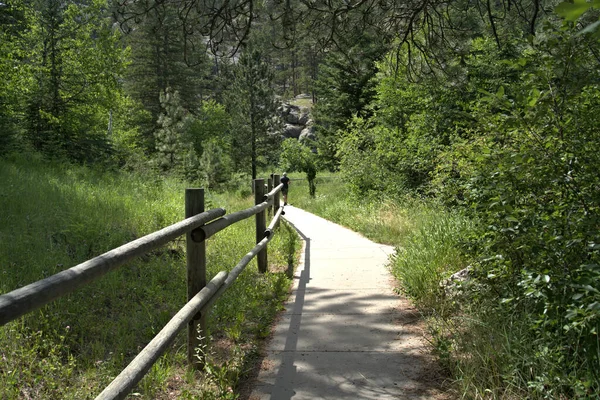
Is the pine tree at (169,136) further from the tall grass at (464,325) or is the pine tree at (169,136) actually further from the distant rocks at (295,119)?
the distant rocks at (295,119)

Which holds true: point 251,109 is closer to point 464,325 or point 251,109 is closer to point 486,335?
point 464,325

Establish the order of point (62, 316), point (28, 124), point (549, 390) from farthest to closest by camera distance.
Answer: point (28, 124) < point (62, 316) < point (549, 390)

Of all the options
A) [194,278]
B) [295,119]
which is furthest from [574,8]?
[295,119]

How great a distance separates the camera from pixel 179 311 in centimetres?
318

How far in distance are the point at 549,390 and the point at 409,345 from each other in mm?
1610

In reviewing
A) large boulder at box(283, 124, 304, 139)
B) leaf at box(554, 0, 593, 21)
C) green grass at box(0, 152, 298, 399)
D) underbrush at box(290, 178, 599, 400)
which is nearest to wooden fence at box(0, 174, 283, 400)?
green grass at box(0, 152, 298, 399)

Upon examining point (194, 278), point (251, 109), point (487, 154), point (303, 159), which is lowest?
point (194, 278)

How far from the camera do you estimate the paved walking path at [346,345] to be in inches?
132

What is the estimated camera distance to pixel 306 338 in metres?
4.39

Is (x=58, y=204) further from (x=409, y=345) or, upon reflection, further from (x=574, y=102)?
(x=574, y=102)

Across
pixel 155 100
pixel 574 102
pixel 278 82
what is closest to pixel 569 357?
pixel 574 102

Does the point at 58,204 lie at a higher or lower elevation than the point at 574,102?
lower

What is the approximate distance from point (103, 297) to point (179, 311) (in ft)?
7.34

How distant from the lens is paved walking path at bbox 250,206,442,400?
132 inches
